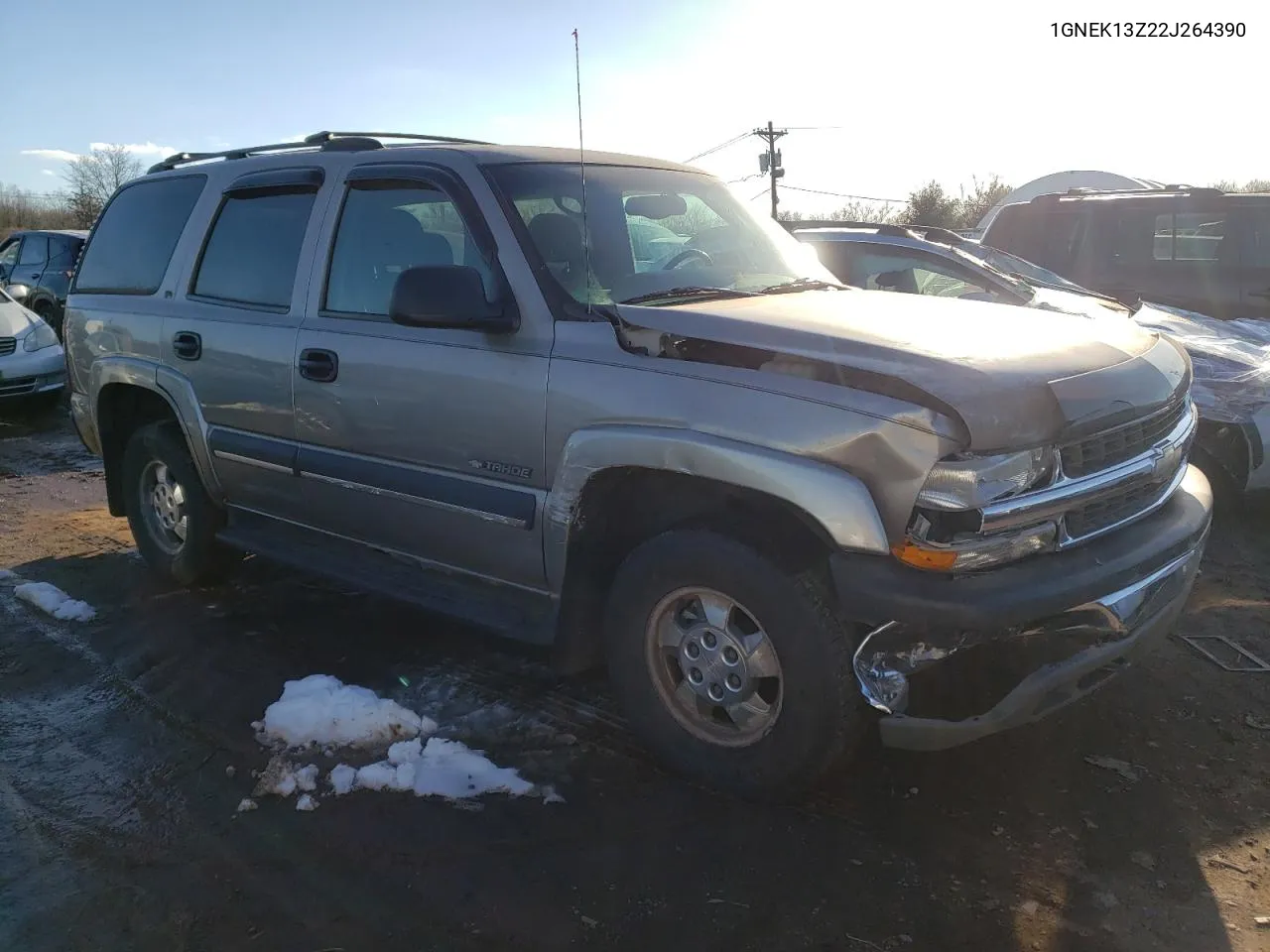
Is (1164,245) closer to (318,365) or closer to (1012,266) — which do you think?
(1012,266)

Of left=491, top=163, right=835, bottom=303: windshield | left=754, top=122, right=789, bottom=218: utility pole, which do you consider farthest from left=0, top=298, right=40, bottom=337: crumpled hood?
left=754, top=122, right=789, bottom=218: utility pole

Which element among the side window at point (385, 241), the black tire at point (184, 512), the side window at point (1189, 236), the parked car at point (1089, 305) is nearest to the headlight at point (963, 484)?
the side window at point (385, 241)

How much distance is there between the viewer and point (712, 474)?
2.86 meters

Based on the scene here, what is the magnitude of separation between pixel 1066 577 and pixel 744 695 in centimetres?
99

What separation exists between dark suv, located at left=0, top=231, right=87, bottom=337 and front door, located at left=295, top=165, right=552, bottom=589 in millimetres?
13462

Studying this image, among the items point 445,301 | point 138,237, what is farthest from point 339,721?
point 138,237

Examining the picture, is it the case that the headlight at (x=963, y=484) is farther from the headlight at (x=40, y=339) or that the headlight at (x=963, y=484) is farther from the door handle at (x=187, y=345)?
the headlight at (x=40, y=339)

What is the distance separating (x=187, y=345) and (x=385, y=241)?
136 cm

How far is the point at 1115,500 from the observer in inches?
118

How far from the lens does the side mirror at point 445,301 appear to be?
10.6ft

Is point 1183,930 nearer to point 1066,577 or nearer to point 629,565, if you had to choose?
point 1066,577

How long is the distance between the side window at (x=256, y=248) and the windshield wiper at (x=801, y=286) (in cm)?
199

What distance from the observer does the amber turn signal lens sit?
2586 mm

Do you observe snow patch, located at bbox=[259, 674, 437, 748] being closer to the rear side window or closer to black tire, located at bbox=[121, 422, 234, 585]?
black tire, located at bbox=[121, 422, 234, 585]
